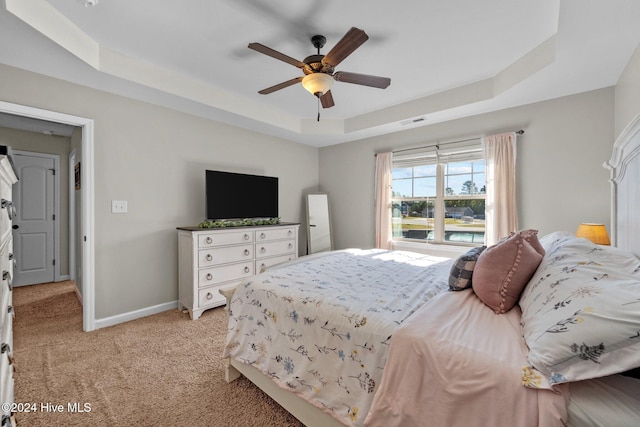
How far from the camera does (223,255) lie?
321 cm

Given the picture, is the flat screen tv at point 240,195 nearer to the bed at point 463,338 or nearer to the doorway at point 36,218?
the bed at point 463,338

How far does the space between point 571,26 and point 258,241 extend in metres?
3.48

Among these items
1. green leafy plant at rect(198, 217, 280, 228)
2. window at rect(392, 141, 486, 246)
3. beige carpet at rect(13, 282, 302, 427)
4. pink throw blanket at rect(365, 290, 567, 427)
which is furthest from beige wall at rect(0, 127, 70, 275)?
pink throw blanket at rect(365, 290, 567, 427)

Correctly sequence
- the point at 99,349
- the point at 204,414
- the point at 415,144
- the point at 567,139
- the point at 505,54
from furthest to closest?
the point at 415,144, the point at 567,139, the point at 505,54, the point at 99,349, the point at 204,414

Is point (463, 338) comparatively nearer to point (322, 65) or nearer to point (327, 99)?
point (322, 65)

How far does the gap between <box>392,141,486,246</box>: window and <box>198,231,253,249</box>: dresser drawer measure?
235 centimetres

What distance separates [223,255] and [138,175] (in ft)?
4.28

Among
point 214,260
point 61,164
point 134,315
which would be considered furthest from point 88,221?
point 61,164

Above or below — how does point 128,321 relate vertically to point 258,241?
below

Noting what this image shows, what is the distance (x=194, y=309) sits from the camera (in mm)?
2951

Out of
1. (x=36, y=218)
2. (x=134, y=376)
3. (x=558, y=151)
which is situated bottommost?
(x=134, y=376)

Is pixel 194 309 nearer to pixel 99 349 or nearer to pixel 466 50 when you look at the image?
pixel 99 349

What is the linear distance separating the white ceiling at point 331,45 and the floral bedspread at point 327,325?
76.4 inches

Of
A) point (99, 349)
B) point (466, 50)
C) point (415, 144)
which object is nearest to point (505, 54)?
point (466, 50)
